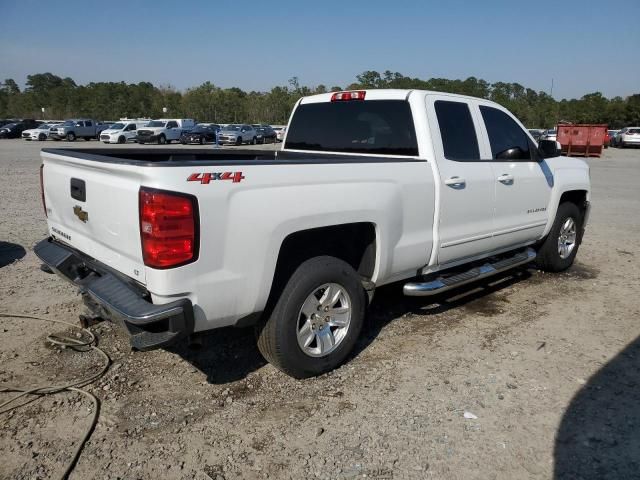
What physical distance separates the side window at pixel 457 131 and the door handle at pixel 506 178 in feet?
1.05

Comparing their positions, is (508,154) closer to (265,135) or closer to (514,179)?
(514,179)

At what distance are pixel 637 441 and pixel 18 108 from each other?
9138 cm

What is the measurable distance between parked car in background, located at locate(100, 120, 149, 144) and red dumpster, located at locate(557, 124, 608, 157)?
27752mm

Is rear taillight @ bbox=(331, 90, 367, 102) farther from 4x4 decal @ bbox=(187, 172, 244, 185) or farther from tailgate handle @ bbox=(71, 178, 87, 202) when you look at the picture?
tailgate handle @ bbox=(71, 178, 87, 202)

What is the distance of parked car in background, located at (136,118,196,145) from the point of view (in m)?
36.3

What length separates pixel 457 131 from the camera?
4625 millimetres

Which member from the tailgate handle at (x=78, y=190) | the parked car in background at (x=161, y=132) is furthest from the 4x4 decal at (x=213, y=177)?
the parked car in background at (x=161, y=132)

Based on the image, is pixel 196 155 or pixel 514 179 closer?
pixel 196 155

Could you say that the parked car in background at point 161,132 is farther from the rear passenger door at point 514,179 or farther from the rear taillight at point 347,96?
the rear passenger door at point 514,179

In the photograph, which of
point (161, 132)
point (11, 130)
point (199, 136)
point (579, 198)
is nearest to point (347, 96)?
point (579, 198)

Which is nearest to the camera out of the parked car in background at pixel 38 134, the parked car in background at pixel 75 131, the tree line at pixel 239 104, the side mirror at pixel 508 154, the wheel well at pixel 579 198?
the side mirror at pixel 508 154

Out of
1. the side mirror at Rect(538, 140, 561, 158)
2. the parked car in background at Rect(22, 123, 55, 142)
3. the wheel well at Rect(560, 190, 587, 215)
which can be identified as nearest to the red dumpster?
the wheel well at Rect(560, 190, 587, 215)

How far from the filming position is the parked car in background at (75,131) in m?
39.2

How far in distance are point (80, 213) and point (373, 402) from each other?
2.29 meters
